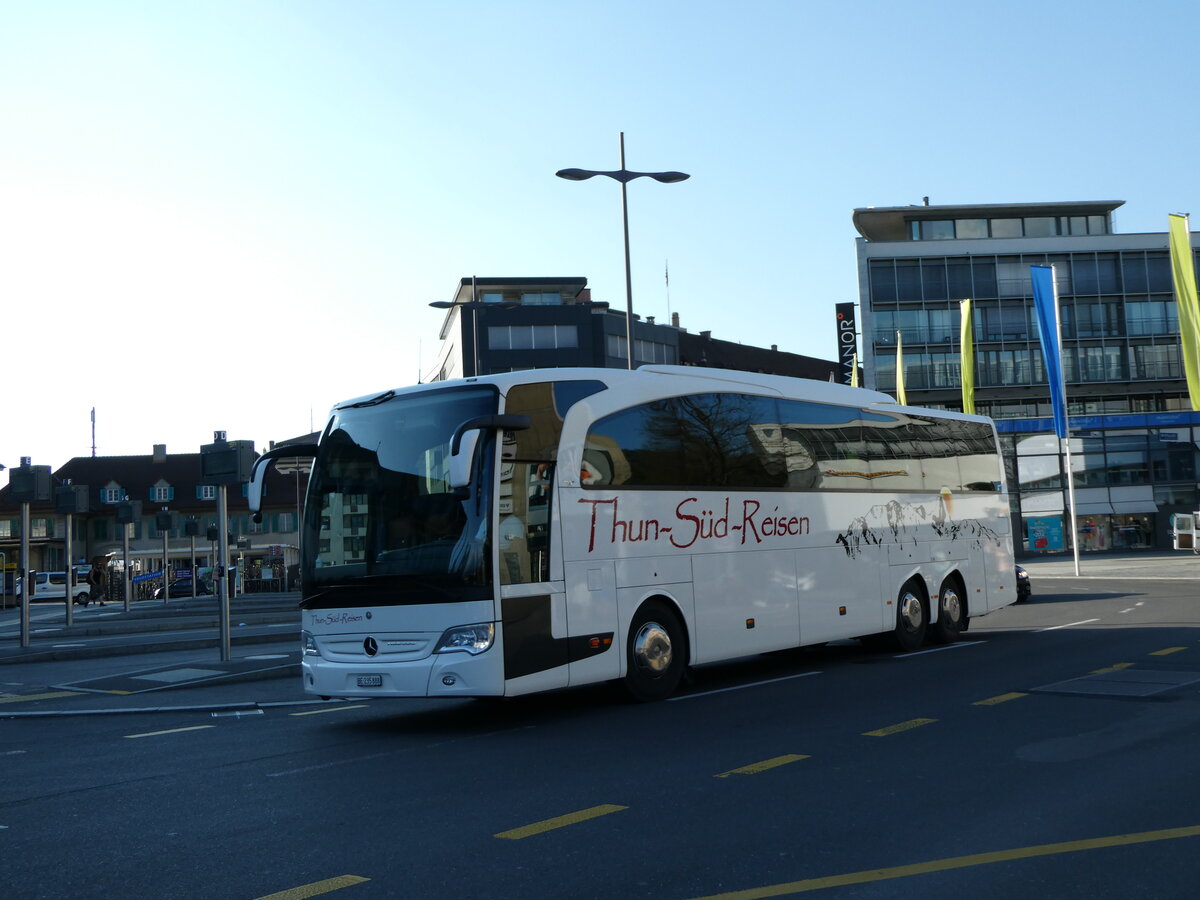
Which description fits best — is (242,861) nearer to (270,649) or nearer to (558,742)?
(558,742)

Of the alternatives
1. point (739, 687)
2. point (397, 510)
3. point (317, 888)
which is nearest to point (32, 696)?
point (397, 510)

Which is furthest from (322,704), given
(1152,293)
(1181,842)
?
(1152,293)

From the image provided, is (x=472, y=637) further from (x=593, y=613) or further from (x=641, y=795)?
(x=641, y=795)

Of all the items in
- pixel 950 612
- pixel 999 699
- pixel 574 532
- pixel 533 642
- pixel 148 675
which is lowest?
pixel 999 699

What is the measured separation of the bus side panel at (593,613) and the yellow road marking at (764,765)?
3.07 meters

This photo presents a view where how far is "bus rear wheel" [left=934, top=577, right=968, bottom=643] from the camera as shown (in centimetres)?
1772

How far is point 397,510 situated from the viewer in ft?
36.2

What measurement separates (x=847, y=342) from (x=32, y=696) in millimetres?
54015

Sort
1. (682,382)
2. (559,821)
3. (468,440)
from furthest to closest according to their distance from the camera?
(682,382) < (468,440) < (559,821)

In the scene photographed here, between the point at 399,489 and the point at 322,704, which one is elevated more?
the point at 399,489

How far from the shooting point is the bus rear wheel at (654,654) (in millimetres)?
12219

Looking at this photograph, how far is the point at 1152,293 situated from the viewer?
66.2m

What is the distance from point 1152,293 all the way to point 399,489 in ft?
211

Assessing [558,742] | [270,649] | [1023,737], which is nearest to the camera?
[1023,737]
